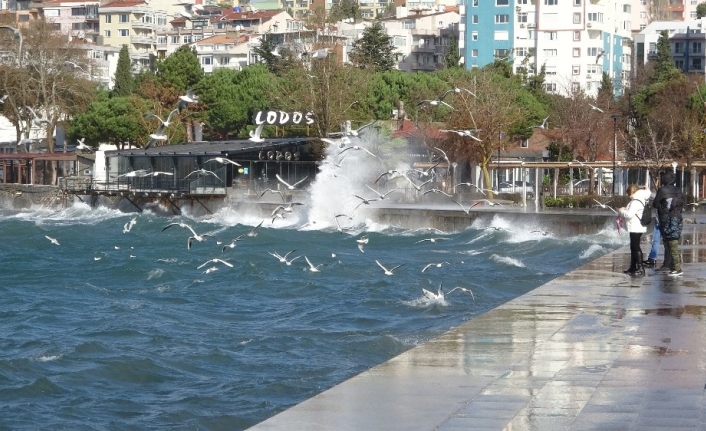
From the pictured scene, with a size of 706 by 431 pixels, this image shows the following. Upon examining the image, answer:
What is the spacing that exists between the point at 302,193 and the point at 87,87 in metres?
31.7

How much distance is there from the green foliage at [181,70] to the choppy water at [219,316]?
42.5 metres

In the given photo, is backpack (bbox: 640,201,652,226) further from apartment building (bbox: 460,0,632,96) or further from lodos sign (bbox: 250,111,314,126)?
apartment building (bbox: 460,0,632,96)

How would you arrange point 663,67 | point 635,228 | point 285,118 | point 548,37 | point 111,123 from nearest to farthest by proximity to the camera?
point 635,228, point 285,118, point 111,123, point 663,67, point 548,37

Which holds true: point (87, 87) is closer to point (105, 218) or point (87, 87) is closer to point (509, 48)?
point (105, 218)

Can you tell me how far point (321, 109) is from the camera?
71000mm

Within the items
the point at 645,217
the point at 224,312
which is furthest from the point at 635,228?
the point at 224,312

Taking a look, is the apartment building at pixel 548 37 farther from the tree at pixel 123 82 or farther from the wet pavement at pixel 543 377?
the wet pavement at pixel 543 377

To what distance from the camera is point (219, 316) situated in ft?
74.9

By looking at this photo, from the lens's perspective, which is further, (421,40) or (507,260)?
(421,40)

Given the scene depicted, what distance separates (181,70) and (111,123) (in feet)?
22.4

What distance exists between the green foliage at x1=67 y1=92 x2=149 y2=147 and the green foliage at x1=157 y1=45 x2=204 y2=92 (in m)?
3.64

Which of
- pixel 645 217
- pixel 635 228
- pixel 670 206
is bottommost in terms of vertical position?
pixel 635 228

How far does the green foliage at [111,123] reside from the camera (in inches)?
3273

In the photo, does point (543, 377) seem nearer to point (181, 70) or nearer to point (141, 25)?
point (181, 70)
